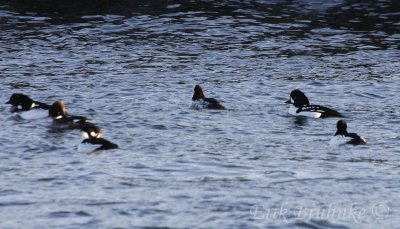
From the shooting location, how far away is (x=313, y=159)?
77.9 ft

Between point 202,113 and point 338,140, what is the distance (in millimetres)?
4875

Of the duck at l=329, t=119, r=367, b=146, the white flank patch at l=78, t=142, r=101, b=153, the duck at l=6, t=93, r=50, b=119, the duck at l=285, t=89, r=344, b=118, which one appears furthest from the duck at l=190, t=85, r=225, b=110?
the white flank patch at l=78, t=142, r=101, b=153

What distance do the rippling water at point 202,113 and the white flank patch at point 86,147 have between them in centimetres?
24

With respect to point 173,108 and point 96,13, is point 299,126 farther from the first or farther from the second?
point 96,13

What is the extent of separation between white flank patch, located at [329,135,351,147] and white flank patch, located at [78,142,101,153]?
5.23 meters

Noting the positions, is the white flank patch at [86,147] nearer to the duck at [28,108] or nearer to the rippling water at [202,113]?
the rippling water at [202,113]

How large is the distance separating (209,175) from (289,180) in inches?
61.5

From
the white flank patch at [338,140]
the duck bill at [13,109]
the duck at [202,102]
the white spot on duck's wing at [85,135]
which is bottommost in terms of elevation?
the white flank patch at [338,140]

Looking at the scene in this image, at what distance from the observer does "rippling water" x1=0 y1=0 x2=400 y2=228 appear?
1978 centimetres

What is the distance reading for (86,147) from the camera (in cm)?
2398

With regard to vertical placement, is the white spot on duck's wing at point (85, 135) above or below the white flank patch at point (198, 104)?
above

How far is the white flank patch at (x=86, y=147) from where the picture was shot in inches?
933

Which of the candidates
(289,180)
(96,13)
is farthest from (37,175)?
(96,13)

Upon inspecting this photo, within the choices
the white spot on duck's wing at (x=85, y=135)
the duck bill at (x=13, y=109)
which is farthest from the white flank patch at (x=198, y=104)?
the white spot on duck's wing at (x=85, y=135)
